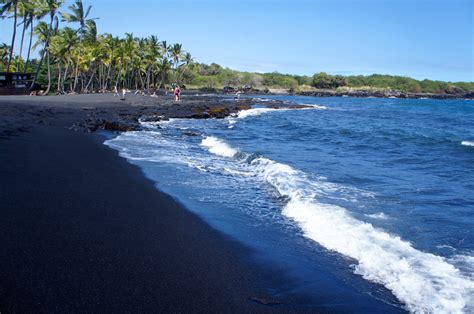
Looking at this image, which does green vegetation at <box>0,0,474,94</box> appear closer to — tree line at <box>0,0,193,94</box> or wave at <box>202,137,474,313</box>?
tree line at <box>0,0,193,94</box>

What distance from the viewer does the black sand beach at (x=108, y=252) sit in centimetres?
397

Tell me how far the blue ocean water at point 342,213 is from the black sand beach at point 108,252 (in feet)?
1.94

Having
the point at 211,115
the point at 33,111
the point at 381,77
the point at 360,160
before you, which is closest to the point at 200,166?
the point at 360,160

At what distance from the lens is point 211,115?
112 feet

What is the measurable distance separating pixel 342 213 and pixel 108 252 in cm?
451

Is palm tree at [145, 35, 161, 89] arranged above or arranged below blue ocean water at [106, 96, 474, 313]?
above

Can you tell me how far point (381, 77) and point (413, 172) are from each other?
18308cm

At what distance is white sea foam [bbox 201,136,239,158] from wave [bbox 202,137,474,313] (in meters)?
6.69

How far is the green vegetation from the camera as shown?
45.4 metres

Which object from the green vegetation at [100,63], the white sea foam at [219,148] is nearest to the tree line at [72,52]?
the green vegetation at [100,63]

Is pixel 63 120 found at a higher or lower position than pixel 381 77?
lower

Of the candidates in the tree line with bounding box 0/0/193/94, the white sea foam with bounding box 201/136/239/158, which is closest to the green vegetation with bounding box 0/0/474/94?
the tree line with bounding box 0/0/193/94

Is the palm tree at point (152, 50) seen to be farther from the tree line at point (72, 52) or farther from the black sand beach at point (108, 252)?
the black sand beach at point (108, 252)

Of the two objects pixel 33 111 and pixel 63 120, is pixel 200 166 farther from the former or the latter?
pixel 33 111
